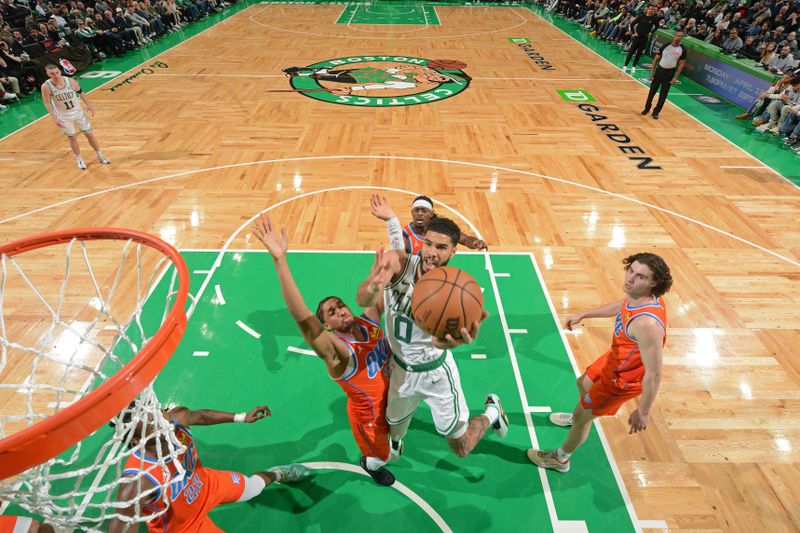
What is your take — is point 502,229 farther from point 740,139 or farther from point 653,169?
point 740,139

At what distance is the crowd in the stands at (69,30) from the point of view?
36.6 ft

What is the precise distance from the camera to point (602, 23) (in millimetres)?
17500

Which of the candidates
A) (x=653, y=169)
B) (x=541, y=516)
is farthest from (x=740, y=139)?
(x=541, y=516)

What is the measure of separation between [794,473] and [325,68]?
43.8 ft

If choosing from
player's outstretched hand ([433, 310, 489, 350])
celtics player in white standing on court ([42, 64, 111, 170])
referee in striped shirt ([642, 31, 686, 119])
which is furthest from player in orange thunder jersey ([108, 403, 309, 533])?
referee in striped shirt ([642, 31, 686, 119])

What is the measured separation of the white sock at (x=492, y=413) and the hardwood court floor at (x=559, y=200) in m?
0.65

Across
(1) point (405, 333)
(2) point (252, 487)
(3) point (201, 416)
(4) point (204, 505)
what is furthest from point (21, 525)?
(1) point (405, 333)

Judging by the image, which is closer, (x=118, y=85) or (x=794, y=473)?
(x=794, y=473)

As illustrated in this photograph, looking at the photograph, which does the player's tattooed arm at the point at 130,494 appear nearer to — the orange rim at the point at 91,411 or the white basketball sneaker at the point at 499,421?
the orange rim at the point at 91,411

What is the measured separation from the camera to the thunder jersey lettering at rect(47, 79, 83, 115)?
7168mm

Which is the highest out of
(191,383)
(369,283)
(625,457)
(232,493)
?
(369,283)

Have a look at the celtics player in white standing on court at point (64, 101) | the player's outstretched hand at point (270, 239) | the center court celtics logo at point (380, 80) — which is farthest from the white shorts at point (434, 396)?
the center court celtics logo at point (380, 80)

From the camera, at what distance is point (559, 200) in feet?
23.5

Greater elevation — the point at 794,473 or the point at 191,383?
the point at 794,473
